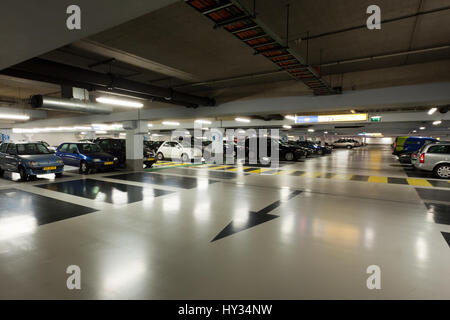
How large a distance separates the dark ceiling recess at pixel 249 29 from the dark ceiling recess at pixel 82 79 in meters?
4.64

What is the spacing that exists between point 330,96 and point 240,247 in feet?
22.8

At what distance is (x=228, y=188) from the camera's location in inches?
311

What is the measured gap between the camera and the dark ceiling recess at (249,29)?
10.3 ft

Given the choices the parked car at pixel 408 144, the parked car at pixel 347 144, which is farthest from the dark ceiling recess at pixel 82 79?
the parked car at pixel 347 144

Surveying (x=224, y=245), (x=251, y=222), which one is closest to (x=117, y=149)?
(x=251, y=222)

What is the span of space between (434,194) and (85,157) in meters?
13.1

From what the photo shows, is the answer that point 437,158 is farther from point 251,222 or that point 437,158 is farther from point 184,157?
point 184,157

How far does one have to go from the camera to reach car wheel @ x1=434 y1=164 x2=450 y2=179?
991cm

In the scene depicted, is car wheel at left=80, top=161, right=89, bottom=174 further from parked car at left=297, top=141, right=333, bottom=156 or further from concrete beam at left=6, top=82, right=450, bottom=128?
parked car at left=297, top=141, right=333, bottom=156

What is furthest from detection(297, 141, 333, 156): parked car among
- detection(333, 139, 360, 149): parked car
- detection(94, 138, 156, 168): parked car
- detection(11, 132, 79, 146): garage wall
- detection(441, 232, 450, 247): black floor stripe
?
detection(11, 132, 79, 146): garage wall

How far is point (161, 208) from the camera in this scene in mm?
5566

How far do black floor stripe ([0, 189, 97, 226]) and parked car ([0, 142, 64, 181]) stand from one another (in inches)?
84.7
